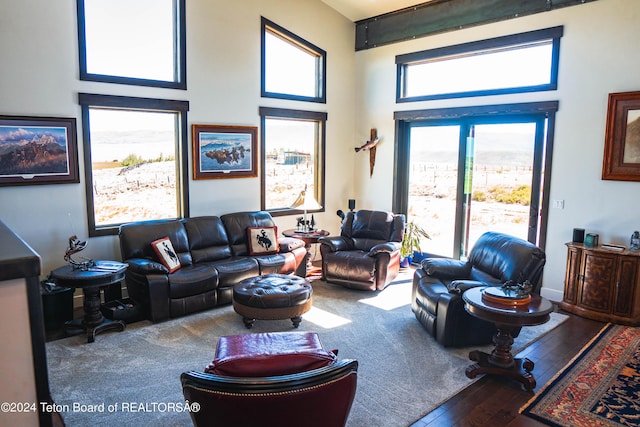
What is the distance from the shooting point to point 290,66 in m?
7.14

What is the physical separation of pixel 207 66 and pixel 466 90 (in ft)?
12.3

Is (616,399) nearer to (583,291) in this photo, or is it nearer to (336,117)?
(583,291)

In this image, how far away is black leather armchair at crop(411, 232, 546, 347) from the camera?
4.03m

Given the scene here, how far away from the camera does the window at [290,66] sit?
22.2 feet

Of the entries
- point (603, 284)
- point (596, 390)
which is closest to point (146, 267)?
point (596, 390)

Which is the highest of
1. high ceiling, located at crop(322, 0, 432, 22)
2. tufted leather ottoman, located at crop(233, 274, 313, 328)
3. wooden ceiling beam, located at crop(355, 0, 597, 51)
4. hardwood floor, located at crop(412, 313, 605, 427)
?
high ceiling, located at crop(322, 0, 432, 22)

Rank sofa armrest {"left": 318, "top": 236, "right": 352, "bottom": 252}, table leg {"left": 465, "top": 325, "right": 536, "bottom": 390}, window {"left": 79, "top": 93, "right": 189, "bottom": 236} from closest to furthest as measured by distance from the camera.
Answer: table leg {"left": 465, "top": 325, "right": 536, "bottom": 390}
window {"left": 79, "top": 93, "right": 189, "bottom": 236}
sofa armrest {"left": 318, "top": 236, "right": 352, "bottom": 252}

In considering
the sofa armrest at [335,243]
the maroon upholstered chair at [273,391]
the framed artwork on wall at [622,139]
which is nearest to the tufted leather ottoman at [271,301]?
the sofa armrest at [335,243]

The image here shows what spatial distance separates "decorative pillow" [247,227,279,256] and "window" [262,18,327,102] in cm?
212

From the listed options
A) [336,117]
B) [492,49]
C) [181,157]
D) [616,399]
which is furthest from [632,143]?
[181,157]

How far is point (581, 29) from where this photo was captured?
209 inches

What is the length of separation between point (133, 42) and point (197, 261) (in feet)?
9.20

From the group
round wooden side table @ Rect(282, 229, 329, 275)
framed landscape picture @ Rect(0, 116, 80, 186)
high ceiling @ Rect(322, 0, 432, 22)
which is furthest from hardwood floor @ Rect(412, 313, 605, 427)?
high ceiling @ Rect(322, 0, 432, 22)

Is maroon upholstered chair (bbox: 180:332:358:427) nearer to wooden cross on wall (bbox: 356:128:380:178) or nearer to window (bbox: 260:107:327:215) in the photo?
window (bbox: 260:107:327:215)
